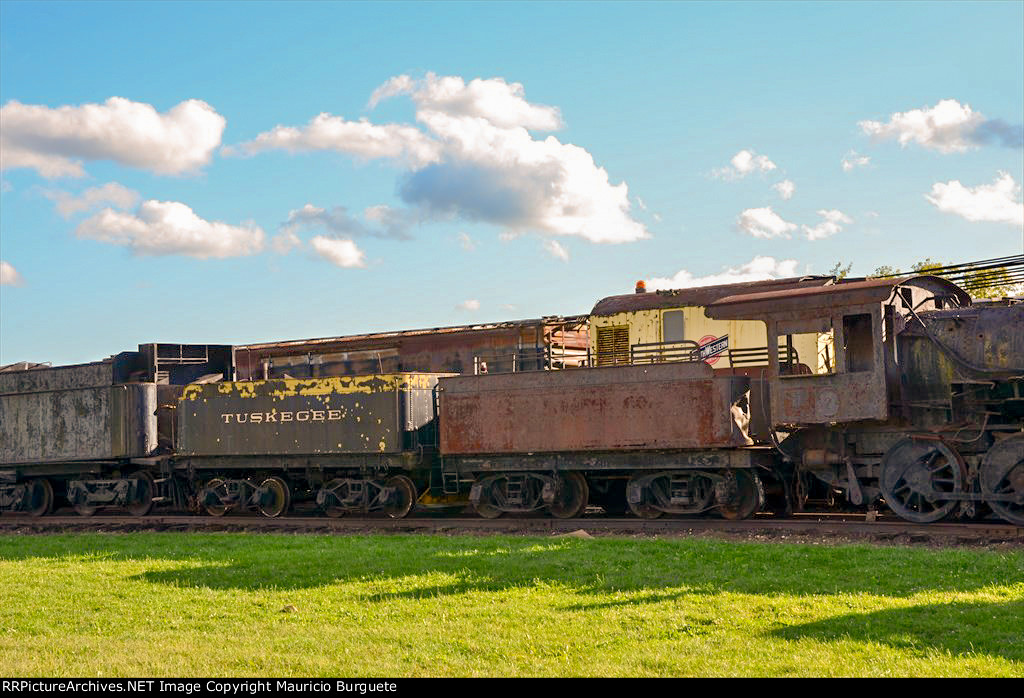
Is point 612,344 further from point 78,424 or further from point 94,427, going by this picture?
point 78,424

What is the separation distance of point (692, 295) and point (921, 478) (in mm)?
5996

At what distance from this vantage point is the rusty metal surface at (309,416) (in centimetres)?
1817

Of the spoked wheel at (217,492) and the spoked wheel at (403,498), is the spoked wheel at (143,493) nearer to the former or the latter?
the spoked wheel at (217,492)

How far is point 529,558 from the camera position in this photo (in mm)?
11875

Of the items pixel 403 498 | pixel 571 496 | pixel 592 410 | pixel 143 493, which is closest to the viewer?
pixel 592 410

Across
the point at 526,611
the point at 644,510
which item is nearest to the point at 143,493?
the point at 644,510

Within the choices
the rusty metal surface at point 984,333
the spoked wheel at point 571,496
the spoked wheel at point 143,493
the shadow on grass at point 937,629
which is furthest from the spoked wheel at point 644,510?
the spoked wheel at point 143,493

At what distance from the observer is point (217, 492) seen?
2005 cm

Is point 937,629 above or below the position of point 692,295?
below

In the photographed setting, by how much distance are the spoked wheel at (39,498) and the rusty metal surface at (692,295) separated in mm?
11362

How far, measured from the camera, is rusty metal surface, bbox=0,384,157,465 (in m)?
20.8

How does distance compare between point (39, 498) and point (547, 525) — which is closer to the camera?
point (547, 525)

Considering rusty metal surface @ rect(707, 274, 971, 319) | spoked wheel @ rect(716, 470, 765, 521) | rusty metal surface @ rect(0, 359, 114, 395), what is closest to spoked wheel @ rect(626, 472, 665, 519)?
spoked wheel @ rect(716, 470, 765, 521)
